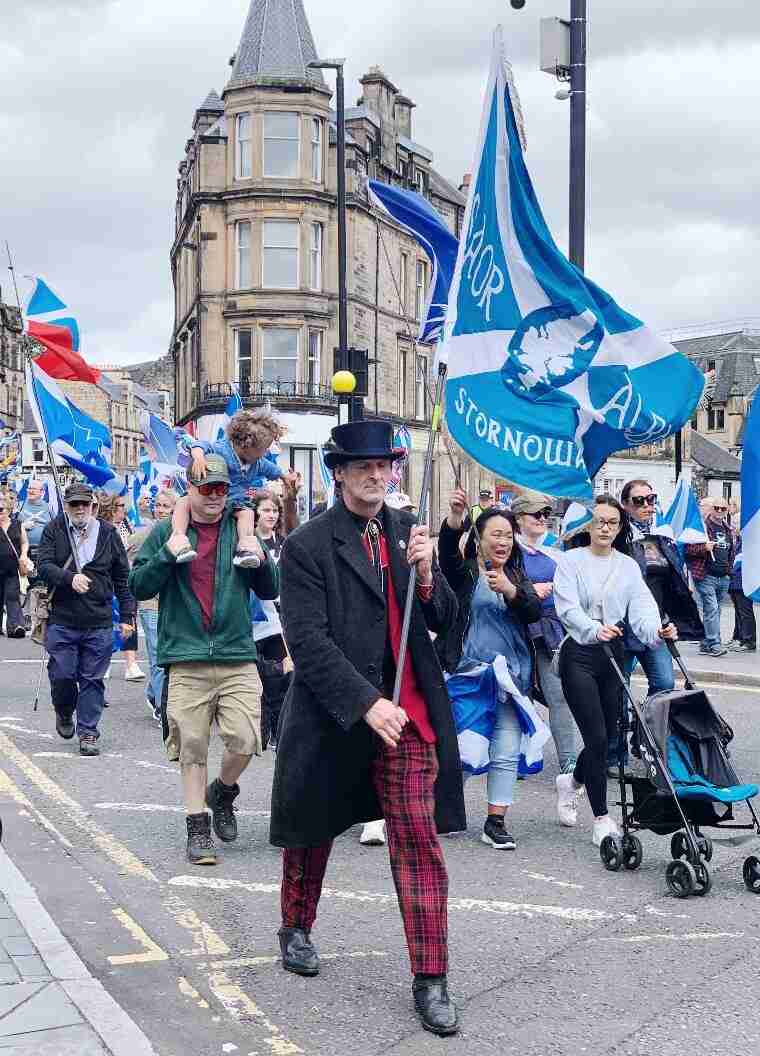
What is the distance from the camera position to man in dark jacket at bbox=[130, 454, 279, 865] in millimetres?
6676

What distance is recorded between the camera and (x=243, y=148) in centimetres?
4422

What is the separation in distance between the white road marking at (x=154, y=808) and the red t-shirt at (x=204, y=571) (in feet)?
5.03

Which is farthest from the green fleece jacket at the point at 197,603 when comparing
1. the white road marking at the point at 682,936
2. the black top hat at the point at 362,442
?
the white road marking at the point at 682,936

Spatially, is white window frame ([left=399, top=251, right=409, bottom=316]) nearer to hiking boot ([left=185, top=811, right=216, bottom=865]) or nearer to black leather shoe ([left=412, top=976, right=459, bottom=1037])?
hiking boot ([left=185, top=811, right=216, bottom=865])

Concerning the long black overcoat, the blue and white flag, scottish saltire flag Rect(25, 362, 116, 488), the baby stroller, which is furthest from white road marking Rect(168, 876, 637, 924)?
scottish saltire flag Rect(25, 362, 116, 488)

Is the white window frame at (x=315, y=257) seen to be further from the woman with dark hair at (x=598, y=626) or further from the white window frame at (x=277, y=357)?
the woman with dark hair at (x=598, y=626)

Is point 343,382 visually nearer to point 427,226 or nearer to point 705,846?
point 427,226

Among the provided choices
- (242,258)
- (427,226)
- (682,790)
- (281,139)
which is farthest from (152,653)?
(281,139)

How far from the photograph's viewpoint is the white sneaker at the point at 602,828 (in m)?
6.87

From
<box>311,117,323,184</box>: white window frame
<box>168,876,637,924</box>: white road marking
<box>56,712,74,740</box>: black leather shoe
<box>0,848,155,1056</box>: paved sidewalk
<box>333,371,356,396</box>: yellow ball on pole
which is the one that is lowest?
<box>168,876,637,924</box>: white road marking

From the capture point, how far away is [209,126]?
1844 inches

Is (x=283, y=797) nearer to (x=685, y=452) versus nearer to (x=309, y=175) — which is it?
(x=309, y=175)

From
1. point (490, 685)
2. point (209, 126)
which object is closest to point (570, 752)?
point (490, 685)

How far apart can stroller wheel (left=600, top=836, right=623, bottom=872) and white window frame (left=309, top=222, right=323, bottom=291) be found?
38956mm
